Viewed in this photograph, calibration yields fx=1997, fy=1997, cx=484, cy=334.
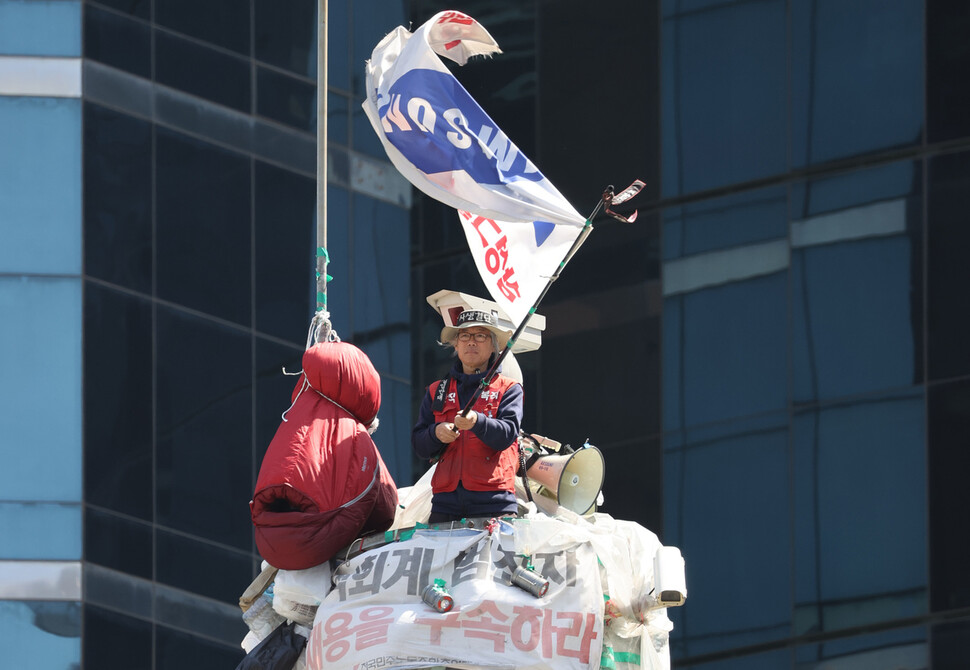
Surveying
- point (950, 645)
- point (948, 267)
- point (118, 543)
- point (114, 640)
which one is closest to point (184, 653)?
point (114, 640)

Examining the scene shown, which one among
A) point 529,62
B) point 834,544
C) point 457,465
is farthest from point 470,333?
point 529,62

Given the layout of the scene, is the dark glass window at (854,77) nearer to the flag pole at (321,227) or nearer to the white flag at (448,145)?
the white flag at (448,145)

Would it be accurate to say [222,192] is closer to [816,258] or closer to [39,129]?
[39,129]

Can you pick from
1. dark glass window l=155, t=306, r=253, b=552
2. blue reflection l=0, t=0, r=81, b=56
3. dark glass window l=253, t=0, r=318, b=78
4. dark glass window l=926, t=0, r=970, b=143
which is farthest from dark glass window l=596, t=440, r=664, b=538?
blue reflection l=0, t=0, r=81, b=56

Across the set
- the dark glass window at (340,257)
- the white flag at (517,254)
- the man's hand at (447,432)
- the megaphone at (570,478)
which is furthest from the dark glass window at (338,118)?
the man's hand at (447,432)

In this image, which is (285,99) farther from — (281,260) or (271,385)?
(271,385)

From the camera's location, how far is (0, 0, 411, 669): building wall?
19984mm

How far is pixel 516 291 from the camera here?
40.7 feet

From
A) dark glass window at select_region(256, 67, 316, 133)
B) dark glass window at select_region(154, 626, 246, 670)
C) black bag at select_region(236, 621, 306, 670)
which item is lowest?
black bag at select_region(236, 621, 306, 670)

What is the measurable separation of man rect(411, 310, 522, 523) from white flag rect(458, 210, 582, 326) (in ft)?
2.33

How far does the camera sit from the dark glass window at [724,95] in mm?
19000

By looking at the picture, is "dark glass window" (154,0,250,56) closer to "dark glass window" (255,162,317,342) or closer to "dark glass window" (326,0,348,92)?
"dark glass window" (326,0,348,92)

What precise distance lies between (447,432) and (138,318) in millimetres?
9788

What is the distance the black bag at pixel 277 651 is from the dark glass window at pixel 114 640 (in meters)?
8.85
